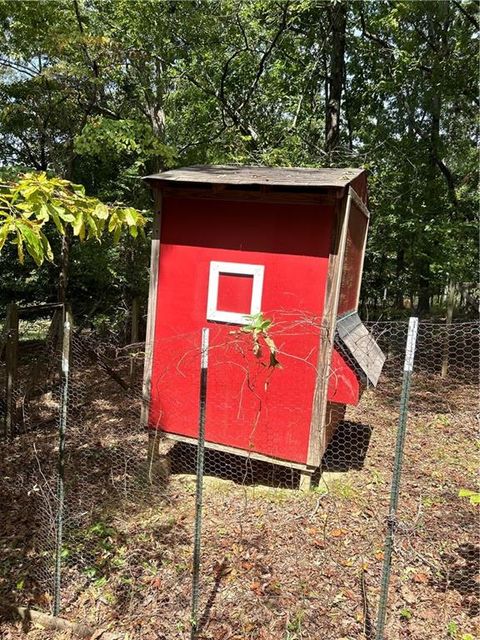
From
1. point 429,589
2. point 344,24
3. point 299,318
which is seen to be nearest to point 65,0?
point 344,24

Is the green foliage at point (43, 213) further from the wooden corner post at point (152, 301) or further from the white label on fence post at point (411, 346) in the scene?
the wooden corner post at point (152, 301)

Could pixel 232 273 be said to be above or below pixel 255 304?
above

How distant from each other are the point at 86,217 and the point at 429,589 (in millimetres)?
3219

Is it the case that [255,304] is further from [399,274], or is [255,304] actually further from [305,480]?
[399,274]

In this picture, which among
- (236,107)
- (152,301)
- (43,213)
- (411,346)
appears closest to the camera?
(43,213)

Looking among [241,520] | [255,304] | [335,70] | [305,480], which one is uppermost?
[335,70]

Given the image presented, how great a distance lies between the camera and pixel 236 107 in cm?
1029

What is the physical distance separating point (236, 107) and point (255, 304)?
7.77m

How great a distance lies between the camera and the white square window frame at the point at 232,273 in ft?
13.4

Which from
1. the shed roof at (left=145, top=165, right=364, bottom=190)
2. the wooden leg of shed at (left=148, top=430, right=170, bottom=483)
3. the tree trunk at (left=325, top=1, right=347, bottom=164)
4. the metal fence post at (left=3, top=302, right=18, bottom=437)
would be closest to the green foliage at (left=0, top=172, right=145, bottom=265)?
the shed roof at (left=145, top=165, right=364, bottom=190)

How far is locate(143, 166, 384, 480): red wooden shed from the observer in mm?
3918

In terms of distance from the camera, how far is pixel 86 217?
2.34 metres

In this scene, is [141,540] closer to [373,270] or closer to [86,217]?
[86,217]

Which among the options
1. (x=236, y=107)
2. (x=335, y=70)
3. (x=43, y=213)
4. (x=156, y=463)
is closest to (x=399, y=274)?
(x=335, y=70)
